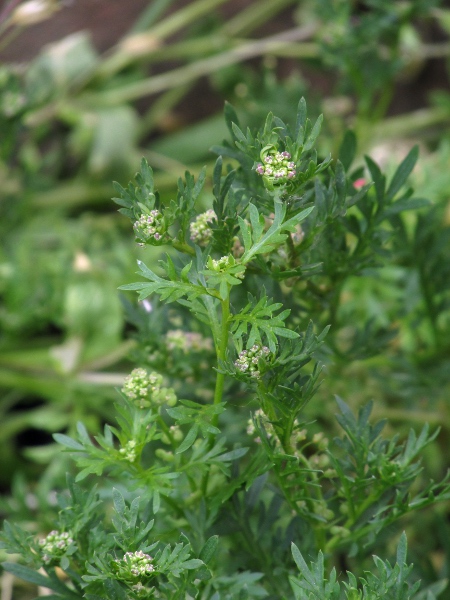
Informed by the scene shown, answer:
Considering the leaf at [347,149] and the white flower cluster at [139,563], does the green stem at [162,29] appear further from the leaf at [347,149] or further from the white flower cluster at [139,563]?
the white flower cluster at [139,563]

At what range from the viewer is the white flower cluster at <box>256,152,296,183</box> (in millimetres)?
513

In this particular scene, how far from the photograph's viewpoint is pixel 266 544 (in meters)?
0.70

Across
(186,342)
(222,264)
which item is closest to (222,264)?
(222,264)

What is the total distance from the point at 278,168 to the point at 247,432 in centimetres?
23

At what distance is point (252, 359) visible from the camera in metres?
0.51

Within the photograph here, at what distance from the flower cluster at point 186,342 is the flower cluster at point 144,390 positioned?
0.53 ft

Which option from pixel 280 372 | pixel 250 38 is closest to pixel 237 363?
pixel 280 372

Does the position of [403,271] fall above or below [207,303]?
below

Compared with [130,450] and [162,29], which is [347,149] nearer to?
[130,450]

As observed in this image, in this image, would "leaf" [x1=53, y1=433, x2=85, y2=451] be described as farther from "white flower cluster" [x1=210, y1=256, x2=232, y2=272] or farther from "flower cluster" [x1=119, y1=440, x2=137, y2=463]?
"white flower cluster" [x1=210, y1=256, x2=232, y2=272]

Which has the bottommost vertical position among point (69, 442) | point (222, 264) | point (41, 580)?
point (41, 580)

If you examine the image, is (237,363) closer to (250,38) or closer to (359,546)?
(359,546)

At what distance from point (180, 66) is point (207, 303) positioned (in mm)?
1434

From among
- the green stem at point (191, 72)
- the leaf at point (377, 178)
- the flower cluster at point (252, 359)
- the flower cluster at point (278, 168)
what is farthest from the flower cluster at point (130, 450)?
the green stem at point (191, 72)
